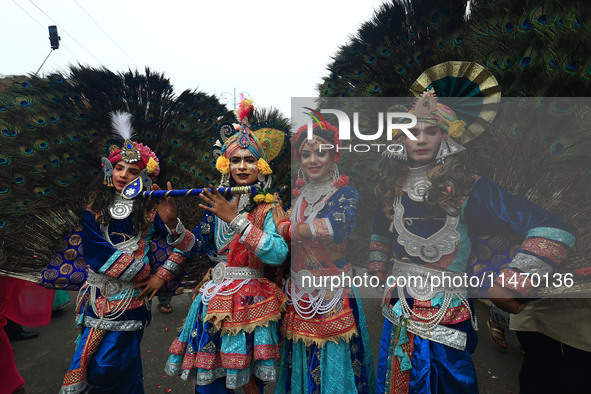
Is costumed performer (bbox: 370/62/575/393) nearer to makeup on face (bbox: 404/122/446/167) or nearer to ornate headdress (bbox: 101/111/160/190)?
makeup on face (bbox: 404/122/446/167)

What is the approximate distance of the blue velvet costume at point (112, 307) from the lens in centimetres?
226

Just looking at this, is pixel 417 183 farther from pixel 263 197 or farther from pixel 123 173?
pixel 123 173

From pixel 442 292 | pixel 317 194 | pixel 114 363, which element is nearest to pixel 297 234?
pixel 317 194

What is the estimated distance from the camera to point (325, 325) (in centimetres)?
202

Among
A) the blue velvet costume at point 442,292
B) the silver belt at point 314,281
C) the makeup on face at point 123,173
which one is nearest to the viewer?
the blue velvet costume at point 442,292

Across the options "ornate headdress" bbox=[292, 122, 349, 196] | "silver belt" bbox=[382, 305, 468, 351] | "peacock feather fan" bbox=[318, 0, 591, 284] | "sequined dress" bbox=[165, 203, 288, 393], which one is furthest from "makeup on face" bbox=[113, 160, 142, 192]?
"silver belt" bbox=[382, 305, 468, 351]

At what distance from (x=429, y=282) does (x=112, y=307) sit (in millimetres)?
2530

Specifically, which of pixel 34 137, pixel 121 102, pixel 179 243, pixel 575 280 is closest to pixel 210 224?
pixel 179 243

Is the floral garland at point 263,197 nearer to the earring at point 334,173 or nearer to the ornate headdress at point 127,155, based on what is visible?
the earring at point 334,173

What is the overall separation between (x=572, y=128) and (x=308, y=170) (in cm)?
159

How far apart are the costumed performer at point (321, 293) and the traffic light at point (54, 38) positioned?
12.3 metres

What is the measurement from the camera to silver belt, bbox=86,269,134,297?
238cm

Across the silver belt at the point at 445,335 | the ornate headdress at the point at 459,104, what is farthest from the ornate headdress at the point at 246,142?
the silver belt at the point at 445,335

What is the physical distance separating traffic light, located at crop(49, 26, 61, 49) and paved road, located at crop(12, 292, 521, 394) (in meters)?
9.72
